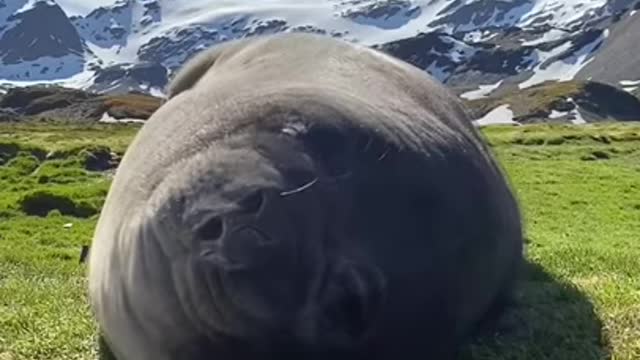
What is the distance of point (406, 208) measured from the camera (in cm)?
566

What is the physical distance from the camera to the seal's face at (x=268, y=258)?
5.02 m

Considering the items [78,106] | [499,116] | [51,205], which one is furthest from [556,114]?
[51,205]

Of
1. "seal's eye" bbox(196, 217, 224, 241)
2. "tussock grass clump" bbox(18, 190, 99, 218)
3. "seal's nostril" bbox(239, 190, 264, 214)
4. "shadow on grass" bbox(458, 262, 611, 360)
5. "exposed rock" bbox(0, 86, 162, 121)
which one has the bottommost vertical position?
"exposed rock" bbox(0, 86, 162, 121)

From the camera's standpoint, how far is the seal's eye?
5.04 m

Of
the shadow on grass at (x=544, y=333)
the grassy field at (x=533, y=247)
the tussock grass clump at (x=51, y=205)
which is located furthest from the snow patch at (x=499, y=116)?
the shadow on grass at (x=544, y=333)

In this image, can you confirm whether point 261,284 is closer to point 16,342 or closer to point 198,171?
point 198,171

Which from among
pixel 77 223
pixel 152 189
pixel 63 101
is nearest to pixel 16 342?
pixel 152 189

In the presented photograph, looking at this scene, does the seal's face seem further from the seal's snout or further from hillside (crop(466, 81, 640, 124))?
hillside (crop(466, 81, 640, 124))

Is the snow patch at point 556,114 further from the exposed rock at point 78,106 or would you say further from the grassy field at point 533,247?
the grassy field at point 533,247

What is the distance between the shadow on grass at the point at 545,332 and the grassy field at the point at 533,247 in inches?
0.5

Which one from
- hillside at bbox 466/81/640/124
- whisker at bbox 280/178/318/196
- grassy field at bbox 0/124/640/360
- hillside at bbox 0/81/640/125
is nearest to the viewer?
whisker at bbox 280/178/318/196

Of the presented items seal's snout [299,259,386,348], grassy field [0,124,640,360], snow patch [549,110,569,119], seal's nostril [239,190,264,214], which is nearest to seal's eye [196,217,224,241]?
seal's nostril [239,190,264,214]

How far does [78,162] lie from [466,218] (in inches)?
1947

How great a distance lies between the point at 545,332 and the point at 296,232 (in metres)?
4.06
